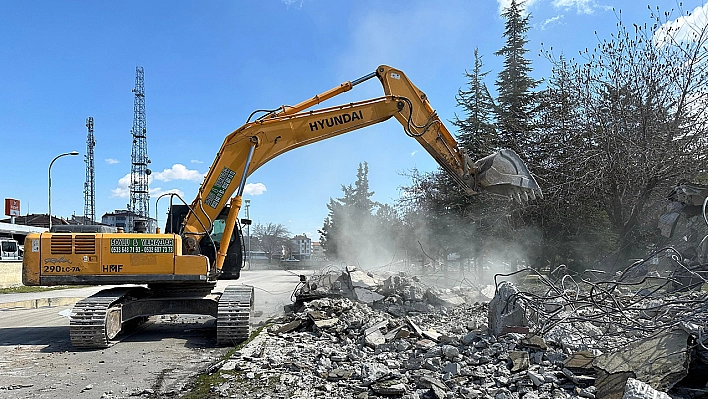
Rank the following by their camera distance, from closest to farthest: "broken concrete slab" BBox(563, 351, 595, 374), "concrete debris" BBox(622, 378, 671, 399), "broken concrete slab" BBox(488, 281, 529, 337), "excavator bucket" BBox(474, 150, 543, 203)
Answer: "concrete debris" BBox(622, 378, 671, 399), "broken concrete slab" BBox(563, 351, 595, 374), "broken concrete slab" BBox(488, 281, 529, 337), "excavator bucket" BBox(474, 150, 543, 203)

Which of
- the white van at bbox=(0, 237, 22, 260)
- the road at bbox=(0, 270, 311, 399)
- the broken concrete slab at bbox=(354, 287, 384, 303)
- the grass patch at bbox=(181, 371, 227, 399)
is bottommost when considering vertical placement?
the grass patch at bbox=(181, 371, 227, 399)

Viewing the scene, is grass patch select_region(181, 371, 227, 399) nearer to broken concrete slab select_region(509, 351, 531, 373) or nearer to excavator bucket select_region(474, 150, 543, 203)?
broken concrete slab select_region(509, 351, 531, 373)

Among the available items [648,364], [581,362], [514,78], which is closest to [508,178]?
[581,362]

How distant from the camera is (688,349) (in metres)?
5.04

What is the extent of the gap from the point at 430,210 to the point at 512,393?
22291mm

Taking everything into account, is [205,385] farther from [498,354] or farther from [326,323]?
[498,354]

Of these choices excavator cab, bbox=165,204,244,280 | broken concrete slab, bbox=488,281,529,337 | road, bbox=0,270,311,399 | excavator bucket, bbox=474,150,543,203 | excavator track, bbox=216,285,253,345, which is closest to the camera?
road, bbox=0,270,311,399

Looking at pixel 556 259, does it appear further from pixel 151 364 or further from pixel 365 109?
pixel 151 364

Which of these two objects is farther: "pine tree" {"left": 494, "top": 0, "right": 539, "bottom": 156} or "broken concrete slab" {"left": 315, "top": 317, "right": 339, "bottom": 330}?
"pine tree" {"left": 494, "top": 0, "right": 539, "bottom": 156}

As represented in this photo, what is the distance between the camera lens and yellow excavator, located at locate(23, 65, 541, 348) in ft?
30.2

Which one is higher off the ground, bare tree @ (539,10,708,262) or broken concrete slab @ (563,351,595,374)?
bare tree @ (539,10,708,262)

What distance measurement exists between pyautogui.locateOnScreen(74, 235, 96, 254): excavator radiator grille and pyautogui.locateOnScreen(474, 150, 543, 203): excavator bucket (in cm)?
706

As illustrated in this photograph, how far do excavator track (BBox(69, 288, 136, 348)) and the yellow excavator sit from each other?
0.02m

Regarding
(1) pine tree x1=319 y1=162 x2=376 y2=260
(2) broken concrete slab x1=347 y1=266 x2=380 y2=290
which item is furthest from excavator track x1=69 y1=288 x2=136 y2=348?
(1) pine tree x1=319 y1=162 x2=376 y2=260
